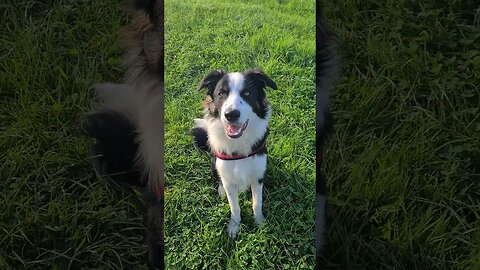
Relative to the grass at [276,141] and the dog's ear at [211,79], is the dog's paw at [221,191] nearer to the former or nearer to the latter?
the grass at [276,141]

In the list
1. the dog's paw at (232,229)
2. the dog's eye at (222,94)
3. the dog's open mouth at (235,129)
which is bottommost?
the dog's paw at (232,229)

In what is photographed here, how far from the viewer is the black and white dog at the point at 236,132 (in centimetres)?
187

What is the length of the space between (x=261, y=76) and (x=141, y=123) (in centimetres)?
39

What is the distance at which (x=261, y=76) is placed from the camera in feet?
6.18

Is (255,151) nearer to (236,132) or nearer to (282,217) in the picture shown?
(236,132)

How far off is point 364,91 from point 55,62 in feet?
3.78

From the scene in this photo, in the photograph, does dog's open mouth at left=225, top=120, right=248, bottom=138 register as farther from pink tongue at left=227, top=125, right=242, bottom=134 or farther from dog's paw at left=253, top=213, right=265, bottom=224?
dog's paw at left=253, top=213, right=265, bottom=224

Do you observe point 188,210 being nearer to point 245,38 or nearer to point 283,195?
point 283,195

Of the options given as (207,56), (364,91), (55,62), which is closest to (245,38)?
(207,56)

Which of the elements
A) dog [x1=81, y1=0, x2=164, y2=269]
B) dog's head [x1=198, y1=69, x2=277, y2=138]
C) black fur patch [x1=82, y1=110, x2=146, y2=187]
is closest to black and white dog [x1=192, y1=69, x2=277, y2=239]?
dog's head [x1=198, y1=69, x2=277, y2=138]

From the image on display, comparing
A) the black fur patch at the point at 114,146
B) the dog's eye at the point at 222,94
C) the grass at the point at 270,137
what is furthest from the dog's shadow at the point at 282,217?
the black fur patch at the point at 114,146

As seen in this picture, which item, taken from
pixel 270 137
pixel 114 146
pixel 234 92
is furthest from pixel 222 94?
pixel 114 146

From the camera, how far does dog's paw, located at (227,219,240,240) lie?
1921 millimetres

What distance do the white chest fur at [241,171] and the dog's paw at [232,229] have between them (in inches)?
3.7
